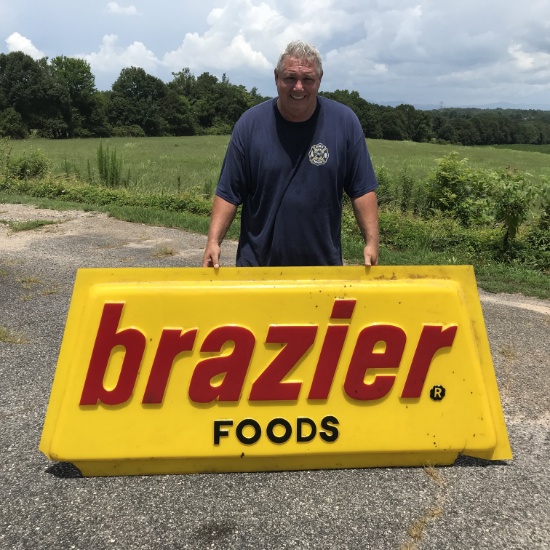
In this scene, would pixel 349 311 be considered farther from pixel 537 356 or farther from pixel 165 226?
pixel 165 226

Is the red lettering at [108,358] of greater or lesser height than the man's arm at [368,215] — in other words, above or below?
below

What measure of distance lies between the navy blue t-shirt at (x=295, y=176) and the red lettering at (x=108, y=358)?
2.82ft

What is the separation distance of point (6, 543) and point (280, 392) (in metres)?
1.27

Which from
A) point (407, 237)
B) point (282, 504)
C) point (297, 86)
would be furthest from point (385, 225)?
point (282, 504)

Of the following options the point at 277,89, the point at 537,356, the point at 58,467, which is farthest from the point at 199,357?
the point at 537,356

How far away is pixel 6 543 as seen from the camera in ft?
6.98

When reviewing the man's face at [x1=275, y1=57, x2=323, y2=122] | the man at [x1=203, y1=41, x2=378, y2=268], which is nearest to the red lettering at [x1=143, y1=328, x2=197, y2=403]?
the man at [x1=203, y1=41, x2=378, y2=268]

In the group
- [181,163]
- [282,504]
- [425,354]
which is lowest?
[181,163]

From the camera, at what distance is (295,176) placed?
9.20 feet

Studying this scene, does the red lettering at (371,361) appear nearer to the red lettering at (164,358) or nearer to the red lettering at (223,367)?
the red lettering at (223,367)

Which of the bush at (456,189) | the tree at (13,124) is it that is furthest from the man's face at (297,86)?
the tree at (13,124)

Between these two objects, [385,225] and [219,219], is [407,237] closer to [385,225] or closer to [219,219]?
[385,225]

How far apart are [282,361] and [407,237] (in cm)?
658

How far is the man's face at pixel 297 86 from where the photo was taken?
2668 mm
